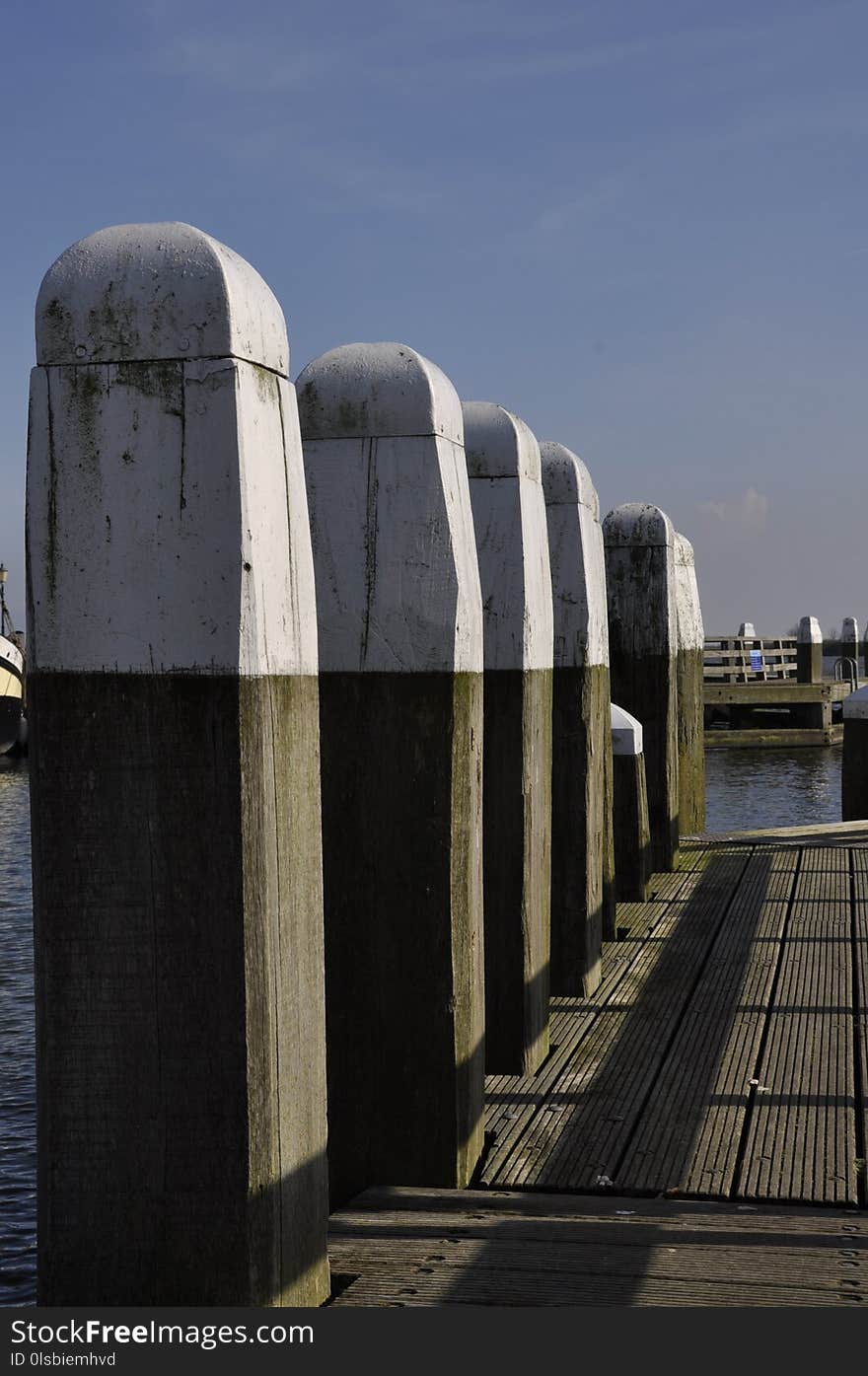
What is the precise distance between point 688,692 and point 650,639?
7.01 feet

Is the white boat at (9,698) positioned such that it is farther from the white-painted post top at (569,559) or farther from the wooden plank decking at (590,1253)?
the wooden plank decking at (590,1253)

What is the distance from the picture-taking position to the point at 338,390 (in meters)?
4.71

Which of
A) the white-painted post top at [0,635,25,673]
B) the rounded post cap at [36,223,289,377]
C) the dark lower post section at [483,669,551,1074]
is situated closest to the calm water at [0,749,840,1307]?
the dark lower post section at [483,669,551,1074]

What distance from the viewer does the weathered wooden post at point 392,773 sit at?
187 inches

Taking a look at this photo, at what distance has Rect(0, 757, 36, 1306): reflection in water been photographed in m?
7.16

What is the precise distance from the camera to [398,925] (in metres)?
4.85

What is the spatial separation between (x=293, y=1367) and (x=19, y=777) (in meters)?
37.9

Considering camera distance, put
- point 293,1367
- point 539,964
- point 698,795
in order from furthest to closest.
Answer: point 698,795, point 539,964, point 293,1367

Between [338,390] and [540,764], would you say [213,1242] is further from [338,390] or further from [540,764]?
[540,764]

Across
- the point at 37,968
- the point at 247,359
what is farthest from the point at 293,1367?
the point at 247,359

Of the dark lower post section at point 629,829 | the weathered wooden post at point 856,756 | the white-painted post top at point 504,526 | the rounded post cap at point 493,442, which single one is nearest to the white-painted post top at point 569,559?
the white-painted post top at point 504,526

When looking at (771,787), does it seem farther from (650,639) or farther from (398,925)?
(398,925)

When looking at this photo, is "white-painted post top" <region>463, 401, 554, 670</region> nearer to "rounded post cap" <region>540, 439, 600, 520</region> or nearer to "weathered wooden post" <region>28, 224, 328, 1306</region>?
"rounded post cap" <region>540, 439, 600, 520</region>

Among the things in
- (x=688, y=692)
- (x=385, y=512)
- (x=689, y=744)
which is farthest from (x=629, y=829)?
(x=385, y=512)
